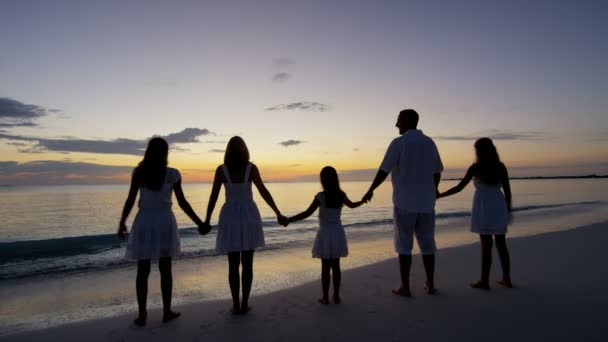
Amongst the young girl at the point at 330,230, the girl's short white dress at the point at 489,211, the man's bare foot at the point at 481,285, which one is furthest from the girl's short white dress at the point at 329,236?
the man's bare foot at the point at 481,285

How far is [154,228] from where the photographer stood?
159 inches

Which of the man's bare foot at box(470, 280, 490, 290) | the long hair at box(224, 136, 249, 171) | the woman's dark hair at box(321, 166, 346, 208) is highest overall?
the long hair at box(224, 136, 249, 171)

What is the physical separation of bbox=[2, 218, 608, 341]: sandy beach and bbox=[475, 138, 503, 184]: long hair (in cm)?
172

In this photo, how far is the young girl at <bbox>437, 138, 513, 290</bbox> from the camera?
4.96 m

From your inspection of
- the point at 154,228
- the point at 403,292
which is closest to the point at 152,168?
the point at 154,228

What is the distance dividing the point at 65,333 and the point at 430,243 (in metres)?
5.02

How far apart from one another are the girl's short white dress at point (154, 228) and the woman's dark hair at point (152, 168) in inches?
2.6

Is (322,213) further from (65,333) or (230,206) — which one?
(65,333)

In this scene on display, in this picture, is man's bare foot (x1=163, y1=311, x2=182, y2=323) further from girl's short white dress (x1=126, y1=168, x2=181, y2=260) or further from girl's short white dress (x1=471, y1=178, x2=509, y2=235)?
girl's short white dress (x1=471, y1=178, x2=509, y2=235)

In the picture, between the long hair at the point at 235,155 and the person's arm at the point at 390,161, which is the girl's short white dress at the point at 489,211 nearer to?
the person's arm at the point at 390,161

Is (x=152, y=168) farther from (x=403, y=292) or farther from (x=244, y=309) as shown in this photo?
(x=403, y=292)

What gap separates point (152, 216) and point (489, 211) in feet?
15.7

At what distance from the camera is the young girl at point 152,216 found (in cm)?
401

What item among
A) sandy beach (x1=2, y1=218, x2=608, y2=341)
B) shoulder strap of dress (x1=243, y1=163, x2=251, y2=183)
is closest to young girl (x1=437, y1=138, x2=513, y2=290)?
sandy beach (x1=2, y1=218, x2=608, y2=341)
